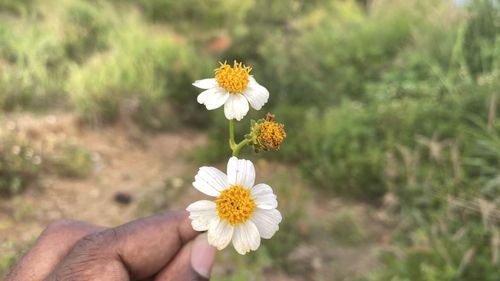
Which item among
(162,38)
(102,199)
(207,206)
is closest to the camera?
(207,206)

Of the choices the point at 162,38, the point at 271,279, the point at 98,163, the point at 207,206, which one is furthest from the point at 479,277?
the point at 162,38

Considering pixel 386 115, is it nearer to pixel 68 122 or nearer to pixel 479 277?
pixel 479 277

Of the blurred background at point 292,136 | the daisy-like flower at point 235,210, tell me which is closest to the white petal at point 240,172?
the daisy-like flower at point 235,210

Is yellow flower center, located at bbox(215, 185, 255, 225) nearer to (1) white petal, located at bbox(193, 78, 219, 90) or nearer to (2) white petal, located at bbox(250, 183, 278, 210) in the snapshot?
(2) white petal, located at bbox(250, 183, 278, 210)

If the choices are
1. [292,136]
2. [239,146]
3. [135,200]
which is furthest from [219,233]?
[292,136]

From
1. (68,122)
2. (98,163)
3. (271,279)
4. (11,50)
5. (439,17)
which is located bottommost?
(271,279)

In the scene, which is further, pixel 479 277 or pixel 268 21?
pixel 268 21

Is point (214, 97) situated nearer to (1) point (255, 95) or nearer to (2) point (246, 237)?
(1) point (255, 95)
